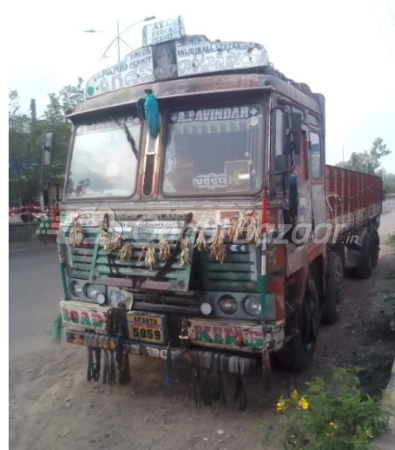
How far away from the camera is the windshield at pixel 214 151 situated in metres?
3.52

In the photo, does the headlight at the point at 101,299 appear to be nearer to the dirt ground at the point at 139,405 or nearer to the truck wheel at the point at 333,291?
the dirt ground at the point at 139,405

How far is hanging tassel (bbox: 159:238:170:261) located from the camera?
340 centimetres

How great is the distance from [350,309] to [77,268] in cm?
447

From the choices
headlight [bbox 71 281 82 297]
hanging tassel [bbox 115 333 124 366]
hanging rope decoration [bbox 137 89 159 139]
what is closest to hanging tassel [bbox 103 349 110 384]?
hanging tassel [bbox 115 333 124 366]

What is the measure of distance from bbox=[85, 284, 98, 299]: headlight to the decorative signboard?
176cm

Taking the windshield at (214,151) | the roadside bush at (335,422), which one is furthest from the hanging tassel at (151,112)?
the roadside bush at (335,422)

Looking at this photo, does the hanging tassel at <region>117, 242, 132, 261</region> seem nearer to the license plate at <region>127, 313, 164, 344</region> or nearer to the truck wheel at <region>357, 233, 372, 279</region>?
the license plate at <region>127, 313, 164, 344</region>

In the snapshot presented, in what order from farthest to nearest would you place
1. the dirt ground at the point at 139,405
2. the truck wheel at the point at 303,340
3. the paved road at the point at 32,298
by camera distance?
1. the paved road at the point at 32,298
2. the truck wheel at the point at 303,340
3. the dirt ground at the point at 139,405

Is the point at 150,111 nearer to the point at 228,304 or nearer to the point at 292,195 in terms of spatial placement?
the point at 292,195

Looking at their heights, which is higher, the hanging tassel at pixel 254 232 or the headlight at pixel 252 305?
the hanging tassel at pixel 254 232

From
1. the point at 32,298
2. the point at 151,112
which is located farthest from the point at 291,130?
the point at 32,298

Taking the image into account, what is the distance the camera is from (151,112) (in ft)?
12.0

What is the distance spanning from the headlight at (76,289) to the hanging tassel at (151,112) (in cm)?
153

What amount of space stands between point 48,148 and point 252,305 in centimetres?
251
